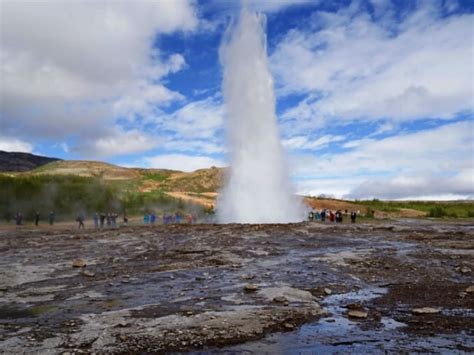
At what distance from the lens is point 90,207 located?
52.3m

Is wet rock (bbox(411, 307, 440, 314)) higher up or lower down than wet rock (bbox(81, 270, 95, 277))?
higher up

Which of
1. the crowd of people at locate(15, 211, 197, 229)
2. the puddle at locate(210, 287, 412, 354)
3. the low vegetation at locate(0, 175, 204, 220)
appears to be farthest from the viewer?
the low vegetation at locate(0, 175, 204, 220)

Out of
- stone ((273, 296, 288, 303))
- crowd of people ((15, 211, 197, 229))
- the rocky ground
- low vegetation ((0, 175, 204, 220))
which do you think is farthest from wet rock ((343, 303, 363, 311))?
low vegetation ((0, 175, 204, 220))

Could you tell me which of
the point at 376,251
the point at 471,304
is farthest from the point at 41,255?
the point at 471,304

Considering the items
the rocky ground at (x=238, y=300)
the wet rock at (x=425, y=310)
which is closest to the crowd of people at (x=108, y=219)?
the rocky ground at (x=238, y=300)

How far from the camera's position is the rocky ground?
7.02m

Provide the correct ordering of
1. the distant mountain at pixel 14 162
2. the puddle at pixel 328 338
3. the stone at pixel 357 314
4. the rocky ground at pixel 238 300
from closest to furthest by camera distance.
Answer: the puddle at pixel 328 338
the rocky ground at pixel 238 300
the stone at pixel 357 314
the distant mountain at pixel 14 162

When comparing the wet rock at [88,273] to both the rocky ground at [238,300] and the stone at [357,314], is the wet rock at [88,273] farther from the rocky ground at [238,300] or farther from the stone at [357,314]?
the stone at [357,314]

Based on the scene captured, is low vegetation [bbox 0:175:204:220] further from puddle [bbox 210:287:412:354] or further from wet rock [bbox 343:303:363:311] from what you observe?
puddle [bbox 210:287:412:354]

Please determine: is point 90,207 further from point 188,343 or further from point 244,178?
point 188,343

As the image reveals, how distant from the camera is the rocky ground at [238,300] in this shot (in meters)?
7.02

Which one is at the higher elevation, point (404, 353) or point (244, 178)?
point (244, 178)

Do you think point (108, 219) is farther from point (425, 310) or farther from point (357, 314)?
point (425, 310)

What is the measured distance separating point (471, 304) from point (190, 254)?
10.4 metres
